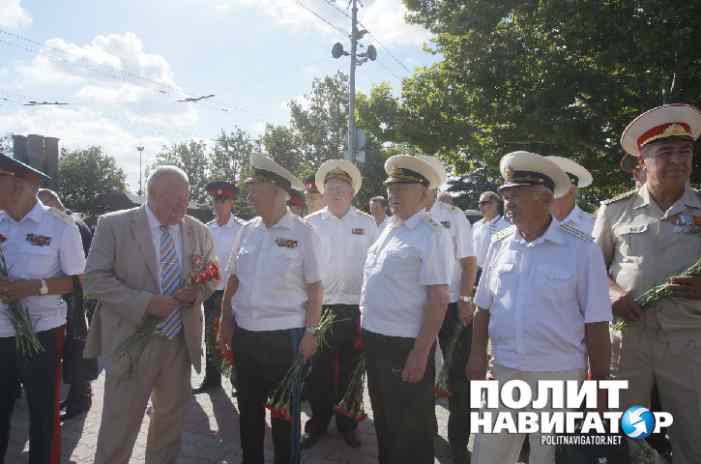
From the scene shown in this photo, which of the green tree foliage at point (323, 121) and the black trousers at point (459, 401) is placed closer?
the black trousers at point (459, 401)

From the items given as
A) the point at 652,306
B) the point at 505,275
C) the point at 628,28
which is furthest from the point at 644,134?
the point at 628,28

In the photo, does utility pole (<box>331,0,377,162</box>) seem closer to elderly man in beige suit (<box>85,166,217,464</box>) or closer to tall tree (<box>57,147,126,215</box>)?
elderly man in beige suit (<box>85,166,217,464</box>)

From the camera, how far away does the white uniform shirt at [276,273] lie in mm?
3330

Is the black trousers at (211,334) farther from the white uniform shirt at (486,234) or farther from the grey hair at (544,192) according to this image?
the grey hair at (544,192)

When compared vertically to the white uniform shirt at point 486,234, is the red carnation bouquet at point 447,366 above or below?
below

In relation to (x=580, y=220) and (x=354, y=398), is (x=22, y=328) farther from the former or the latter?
(x=580, y=220)

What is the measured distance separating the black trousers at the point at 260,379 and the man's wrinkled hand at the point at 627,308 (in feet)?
6.80

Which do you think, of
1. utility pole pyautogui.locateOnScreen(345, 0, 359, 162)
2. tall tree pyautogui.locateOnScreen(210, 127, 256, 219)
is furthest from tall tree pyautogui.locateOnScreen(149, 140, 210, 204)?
utility pole pyautogui.locateOnScreen(345, 0, 359, 162)

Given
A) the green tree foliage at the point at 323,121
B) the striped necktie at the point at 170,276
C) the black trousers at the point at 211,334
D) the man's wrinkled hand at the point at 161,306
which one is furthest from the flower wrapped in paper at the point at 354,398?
the green tree foliage at the point at 323,121

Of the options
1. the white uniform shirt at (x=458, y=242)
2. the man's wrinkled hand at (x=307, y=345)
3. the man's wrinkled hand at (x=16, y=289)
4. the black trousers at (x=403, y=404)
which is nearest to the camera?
the black trousers at (x=403, y=404)

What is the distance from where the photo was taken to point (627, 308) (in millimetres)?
2775

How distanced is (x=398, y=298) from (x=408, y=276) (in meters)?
0.16

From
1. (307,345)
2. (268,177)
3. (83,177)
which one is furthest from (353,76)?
(83,177)

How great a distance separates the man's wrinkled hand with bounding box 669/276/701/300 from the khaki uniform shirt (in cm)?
11
